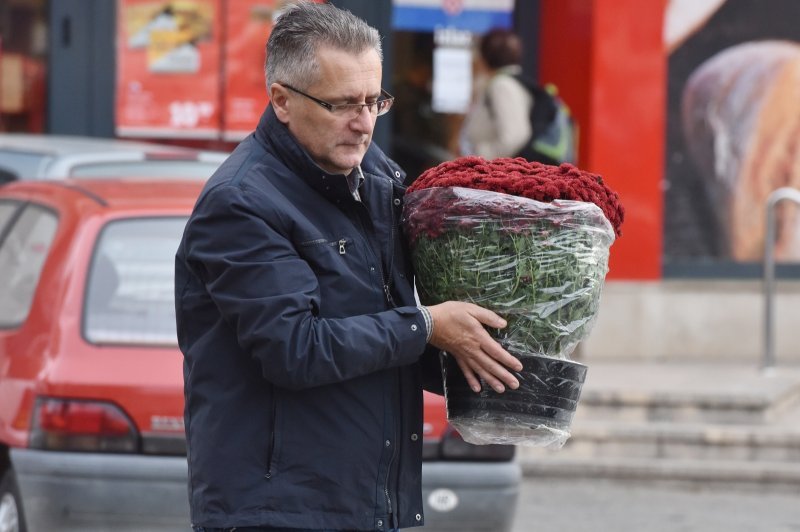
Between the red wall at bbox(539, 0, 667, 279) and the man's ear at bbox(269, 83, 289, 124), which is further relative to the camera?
the red wall at bbox(539, 0, 667, 279)

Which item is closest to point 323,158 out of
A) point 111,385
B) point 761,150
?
point 111,385

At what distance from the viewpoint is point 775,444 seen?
8281mm

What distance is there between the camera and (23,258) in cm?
555

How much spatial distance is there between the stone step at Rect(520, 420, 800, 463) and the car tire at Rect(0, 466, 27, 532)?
3.80m

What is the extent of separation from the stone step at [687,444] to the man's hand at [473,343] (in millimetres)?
5359

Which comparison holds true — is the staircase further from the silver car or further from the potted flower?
the potted flower

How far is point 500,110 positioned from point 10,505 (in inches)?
175

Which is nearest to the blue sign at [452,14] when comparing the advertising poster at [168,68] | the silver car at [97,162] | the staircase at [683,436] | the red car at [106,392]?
the advertising poster at [168,68]

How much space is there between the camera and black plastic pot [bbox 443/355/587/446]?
3.03m

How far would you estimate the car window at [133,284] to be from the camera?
201 inches

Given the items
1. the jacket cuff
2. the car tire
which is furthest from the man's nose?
the car tire

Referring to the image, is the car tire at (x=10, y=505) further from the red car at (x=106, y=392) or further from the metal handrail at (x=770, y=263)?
the metal handrail at (x=770, y=263)

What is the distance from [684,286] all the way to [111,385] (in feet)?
21.7

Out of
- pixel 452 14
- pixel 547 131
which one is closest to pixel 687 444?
pixel 547 131
